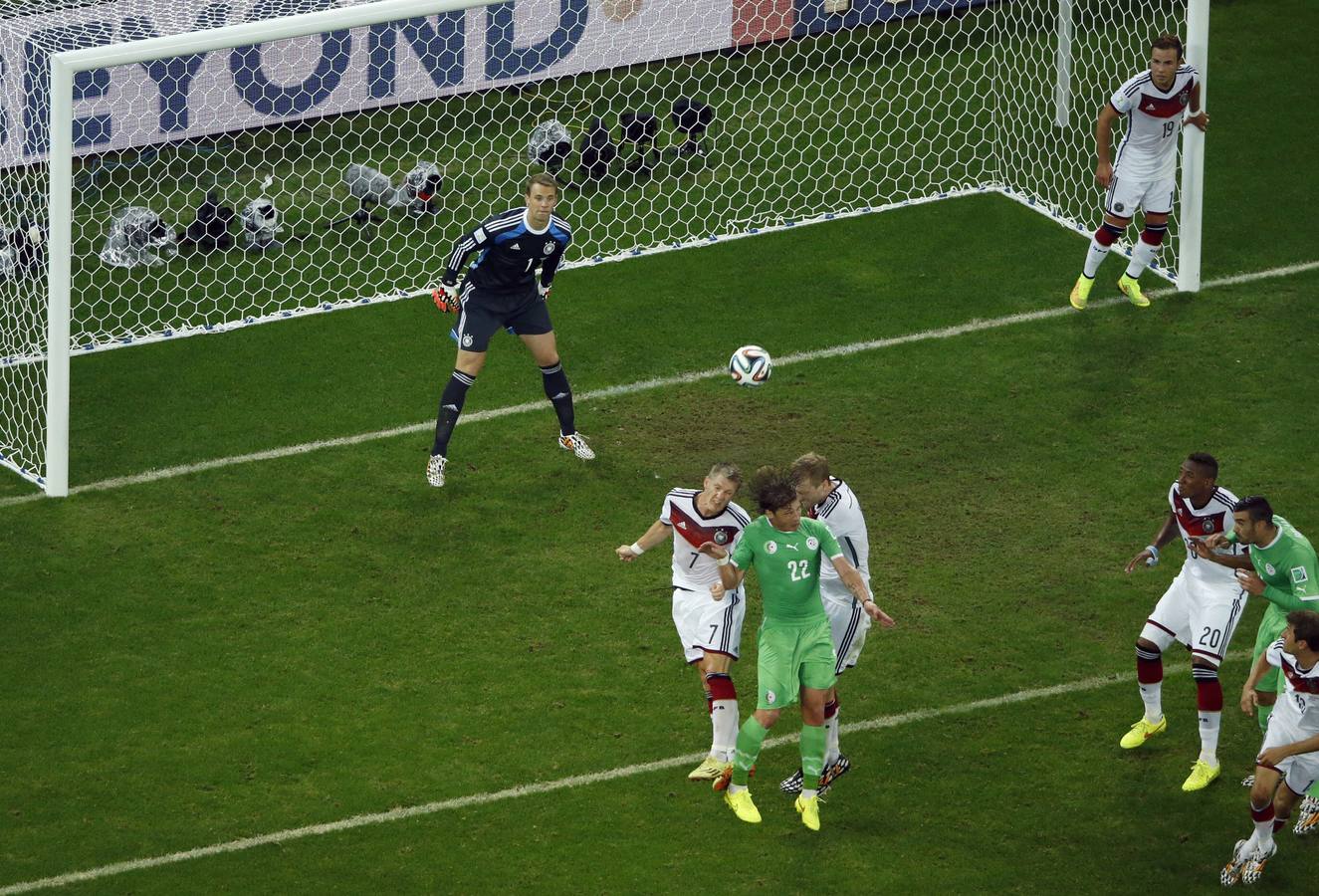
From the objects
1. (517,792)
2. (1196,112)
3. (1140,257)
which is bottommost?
(517,792)

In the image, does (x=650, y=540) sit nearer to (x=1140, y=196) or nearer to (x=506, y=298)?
(x=506, y=298)

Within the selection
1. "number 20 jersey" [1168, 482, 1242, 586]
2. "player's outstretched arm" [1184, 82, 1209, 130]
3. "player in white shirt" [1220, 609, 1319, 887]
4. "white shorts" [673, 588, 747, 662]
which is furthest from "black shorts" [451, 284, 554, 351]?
"player in white shirt" [1220, 609, 1319, 887]

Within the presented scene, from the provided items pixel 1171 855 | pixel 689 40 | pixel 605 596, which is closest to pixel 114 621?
pixel 605 596

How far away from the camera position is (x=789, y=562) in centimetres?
905

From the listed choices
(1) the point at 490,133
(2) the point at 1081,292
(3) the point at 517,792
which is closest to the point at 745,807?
(3) the point at 517,792

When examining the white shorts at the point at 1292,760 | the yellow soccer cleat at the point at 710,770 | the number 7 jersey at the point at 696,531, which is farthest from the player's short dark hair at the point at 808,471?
the white shorts at the point at 1292,760

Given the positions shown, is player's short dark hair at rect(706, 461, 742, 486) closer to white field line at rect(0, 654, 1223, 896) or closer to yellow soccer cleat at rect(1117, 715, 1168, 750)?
white field line at rect(0, 654, 1223, 896)

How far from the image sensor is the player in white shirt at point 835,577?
9305 mm

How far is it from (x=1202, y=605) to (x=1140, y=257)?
17.0 ft

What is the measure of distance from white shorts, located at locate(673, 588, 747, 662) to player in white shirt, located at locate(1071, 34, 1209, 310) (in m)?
5.68

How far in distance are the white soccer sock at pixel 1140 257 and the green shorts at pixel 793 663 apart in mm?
6151

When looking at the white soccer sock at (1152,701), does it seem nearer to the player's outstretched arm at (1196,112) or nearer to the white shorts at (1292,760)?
the white shorts at (1292,760)

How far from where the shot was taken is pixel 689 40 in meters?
16.9

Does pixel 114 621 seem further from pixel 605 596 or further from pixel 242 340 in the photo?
pixel 242 340
